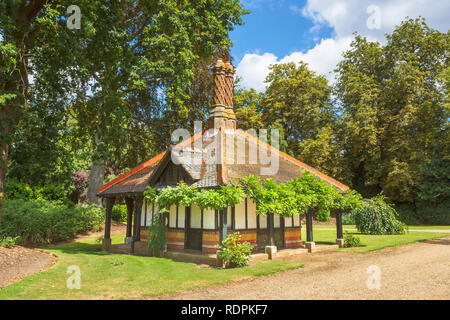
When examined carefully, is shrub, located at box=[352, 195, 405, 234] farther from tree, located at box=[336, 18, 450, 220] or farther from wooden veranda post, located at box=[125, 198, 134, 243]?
wooden veranda post, located at box=[125, 198, 134, 243]

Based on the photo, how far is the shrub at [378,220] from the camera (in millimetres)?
23091

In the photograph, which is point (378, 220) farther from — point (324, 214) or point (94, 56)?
point (94, 56)

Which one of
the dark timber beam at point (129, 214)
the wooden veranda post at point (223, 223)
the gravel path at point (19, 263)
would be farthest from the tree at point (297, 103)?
the gravel path at point (19, 263)

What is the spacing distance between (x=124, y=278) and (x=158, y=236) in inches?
184

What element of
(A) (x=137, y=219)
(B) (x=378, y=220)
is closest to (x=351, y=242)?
(B) (x=378, y=220)

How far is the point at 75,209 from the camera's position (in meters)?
21.3

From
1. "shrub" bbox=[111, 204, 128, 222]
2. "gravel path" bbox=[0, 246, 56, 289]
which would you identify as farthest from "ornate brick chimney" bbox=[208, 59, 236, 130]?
"shrub" bbox=[111, 204, 128, 222]

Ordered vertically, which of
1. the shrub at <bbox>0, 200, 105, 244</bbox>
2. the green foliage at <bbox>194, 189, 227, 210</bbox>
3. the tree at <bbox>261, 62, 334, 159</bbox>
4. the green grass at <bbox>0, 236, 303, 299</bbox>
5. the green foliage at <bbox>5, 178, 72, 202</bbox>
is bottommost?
the green grass at <bbox>0, 236, 303, 299</bbox>

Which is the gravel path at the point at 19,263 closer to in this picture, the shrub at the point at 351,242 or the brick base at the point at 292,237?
the brick base at the point at 292,237

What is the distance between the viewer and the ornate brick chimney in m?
17.7

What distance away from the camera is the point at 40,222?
17.7m

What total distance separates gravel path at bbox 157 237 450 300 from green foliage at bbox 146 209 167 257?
5.84 m
